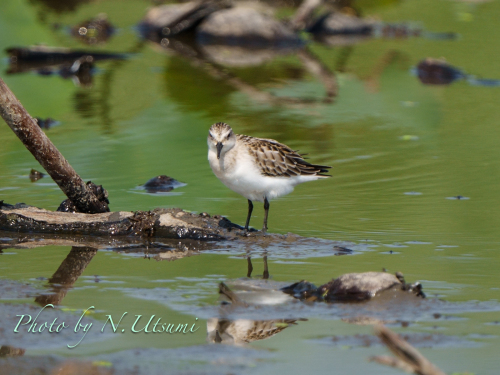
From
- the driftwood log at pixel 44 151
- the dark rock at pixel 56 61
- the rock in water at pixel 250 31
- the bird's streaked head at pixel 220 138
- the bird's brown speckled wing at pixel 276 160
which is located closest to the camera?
the driftwood log at pixel 44 151

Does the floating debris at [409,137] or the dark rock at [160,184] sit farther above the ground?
the floating debris at [409,137]

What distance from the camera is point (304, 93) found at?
47.9 ft

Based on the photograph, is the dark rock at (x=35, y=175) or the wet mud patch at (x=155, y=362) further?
the dark rock at (x=35, y=175)

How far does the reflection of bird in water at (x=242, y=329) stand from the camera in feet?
15.9

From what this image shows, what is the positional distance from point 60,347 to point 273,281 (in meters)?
1.77

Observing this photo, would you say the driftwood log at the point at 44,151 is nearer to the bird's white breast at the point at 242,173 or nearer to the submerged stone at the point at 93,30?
the bird's white breast at the point at 242,173

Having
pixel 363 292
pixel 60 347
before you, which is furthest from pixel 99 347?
pixel 363 292

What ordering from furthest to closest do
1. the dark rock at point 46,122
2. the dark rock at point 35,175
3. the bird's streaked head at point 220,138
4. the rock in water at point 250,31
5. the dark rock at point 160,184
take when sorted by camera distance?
the rock in water at point 250,31
the dark rock at point 46,122
the dark rock at point 35,175
the dark rock at point 160,184
the bird's streaked head at point 220,138

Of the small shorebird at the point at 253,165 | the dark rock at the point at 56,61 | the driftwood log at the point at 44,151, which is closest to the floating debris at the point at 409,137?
the small shorebird at the point at 253,165

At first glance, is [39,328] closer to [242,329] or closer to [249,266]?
[242,329]

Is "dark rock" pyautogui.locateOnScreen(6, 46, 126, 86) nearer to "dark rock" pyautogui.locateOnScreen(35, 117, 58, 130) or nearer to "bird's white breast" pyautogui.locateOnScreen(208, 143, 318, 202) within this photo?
"dark rock" pyautogui.locateOnScreen(35, 117, 58, 130)

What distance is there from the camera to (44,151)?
22.0 ft

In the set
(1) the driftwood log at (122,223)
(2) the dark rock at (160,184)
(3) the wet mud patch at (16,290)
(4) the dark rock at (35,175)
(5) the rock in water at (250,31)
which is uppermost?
(5) the rock in water at (250,31)

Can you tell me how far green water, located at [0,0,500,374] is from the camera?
515 cm
